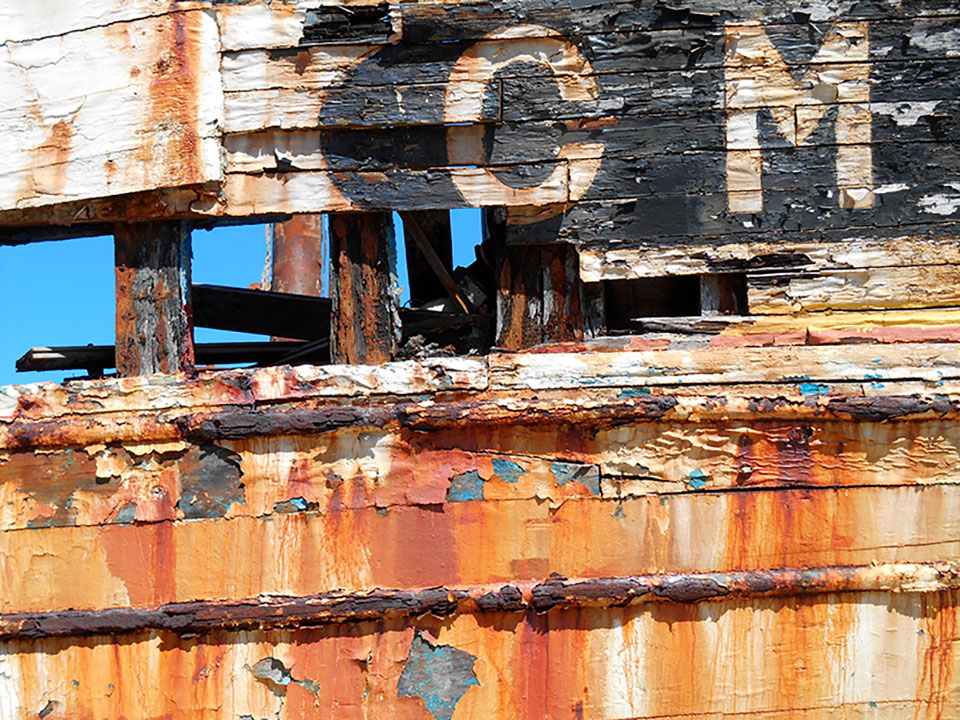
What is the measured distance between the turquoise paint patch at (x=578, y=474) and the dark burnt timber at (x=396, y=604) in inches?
11.9

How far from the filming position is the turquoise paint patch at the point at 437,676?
2676mm

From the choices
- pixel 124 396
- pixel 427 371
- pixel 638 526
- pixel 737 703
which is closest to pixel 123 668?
pixel 124 396

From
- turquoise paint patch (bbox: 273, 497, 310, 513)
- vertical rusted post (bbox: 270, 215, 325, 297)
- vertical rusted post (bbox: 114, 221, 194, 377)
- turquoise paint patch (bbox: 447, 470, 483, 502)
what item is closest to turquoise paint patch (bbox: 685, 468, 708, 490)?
turquoise paint patch (bbox: 447, 470, 483, 502)

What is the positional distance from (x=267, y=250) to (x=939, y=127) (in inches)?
261

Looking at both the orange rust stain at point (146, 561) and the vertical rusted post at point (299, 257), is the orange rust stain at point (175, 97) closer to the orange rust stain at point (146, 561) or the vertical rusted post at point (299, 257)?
the orange rust stain at point (146, 561)

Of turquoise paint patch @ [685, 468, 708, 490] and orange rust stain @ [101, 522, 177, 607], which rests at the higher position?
turquoise paint patch @ [685, 468, 708, 490]

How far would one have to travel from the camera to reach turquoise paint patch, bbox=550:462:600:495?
8.86 feet

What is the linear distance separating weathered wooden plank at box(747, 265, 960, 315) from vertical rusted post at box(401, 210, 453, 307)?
1.34 m

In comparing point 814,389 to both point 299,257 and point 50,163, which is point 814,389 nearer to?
point 50,163

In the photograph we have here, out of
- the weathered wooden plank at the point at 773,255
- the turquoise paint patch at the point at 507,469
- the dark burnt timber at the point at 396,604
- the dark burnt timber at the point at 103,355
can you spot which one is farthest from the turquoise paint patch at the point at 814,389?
the dark burnt timber at the point at 103,355

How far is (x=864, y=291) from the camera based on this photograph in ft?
9.61

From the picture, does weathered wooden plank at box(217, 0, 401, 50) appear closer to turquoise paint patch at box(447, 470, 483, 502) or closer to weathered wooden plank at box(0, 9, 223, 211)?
weathered wooden plank at box(0, 9, 223, 211)

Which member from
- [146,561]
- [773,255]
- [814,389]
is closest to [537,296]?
[773,255]

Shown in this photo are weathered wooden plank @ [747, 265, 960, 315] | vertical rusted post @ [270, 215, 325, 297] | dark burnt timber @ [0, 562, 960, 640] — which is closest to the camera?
dark burnt timber @ [0, 562, 960, 640]
